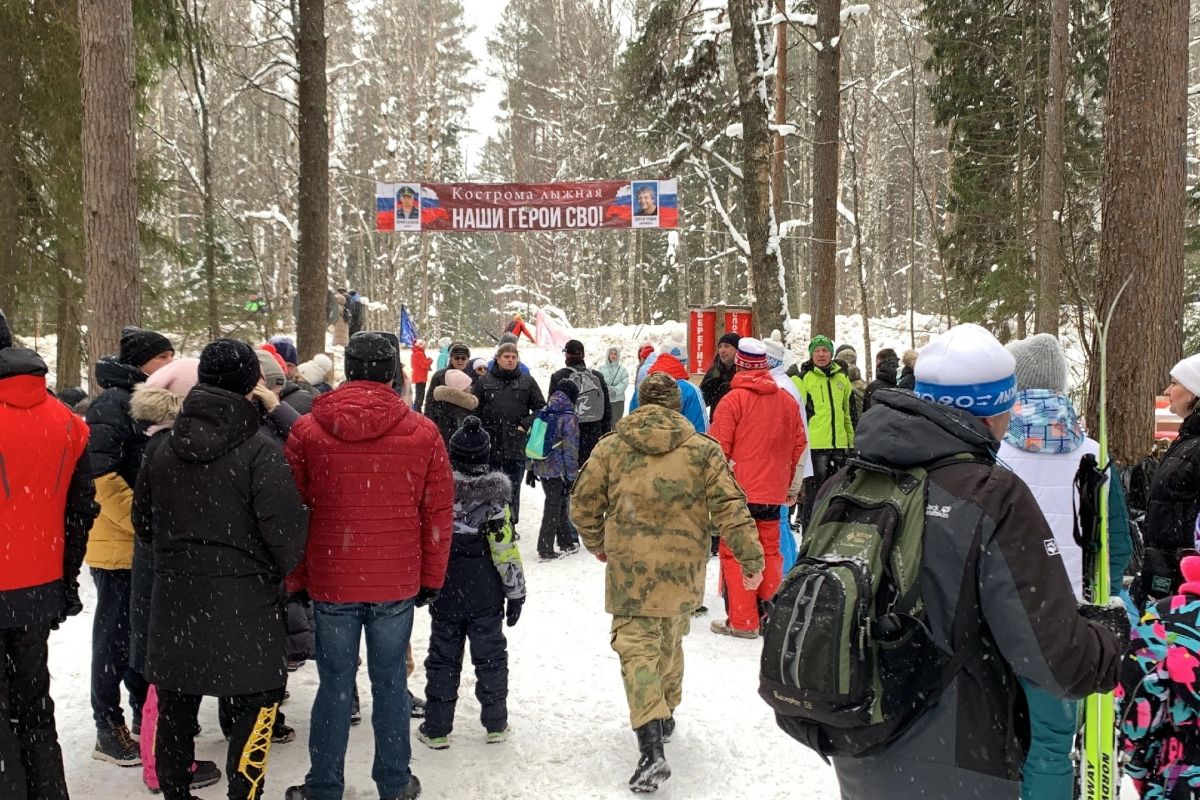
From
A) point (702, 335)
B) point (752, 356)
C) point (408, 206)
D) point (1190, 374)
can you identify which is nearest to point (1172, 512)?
point (1190, 374)

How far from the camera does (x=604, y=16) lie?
34562mm

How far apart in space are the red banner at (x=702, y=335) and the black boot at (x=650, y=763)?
1072 cm

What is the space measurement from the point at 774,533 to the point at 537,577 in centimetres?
248

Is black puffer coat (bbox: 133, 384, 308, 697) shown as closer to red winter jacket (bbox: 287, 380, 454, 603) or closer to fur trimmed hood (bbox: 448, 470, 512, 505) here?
red winter jacket (bbox: 287, 380, 454, 603)

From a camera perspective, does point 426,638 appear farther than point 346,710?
Yes

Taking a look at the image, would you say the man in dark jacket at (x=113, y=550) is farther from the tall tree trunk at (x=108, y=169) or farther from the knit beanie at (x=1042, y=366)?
the knit beanie at (x=1042, y=366)

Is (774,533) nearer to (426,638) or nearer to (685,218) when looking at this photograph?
(426,638)

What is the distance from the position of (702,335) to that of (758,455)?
8355 millimetres

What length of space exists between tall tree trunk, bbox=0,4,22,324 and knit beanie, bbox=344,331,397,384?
317 inches

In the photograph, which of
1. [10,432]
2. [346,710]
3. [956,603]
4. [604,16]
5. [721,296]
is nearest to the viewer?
[956,603]

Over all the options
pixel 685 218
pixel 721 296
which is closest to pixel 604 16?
pixel 685 218

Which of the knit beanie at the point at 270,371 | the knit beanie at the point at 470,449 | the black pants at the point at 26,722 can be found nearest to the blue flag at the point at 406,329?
the knit beanie at the point at 270,371

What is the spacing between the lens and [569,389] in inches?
353

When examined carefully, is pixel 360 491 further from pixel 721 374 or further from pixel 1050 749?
pixel 721 374
